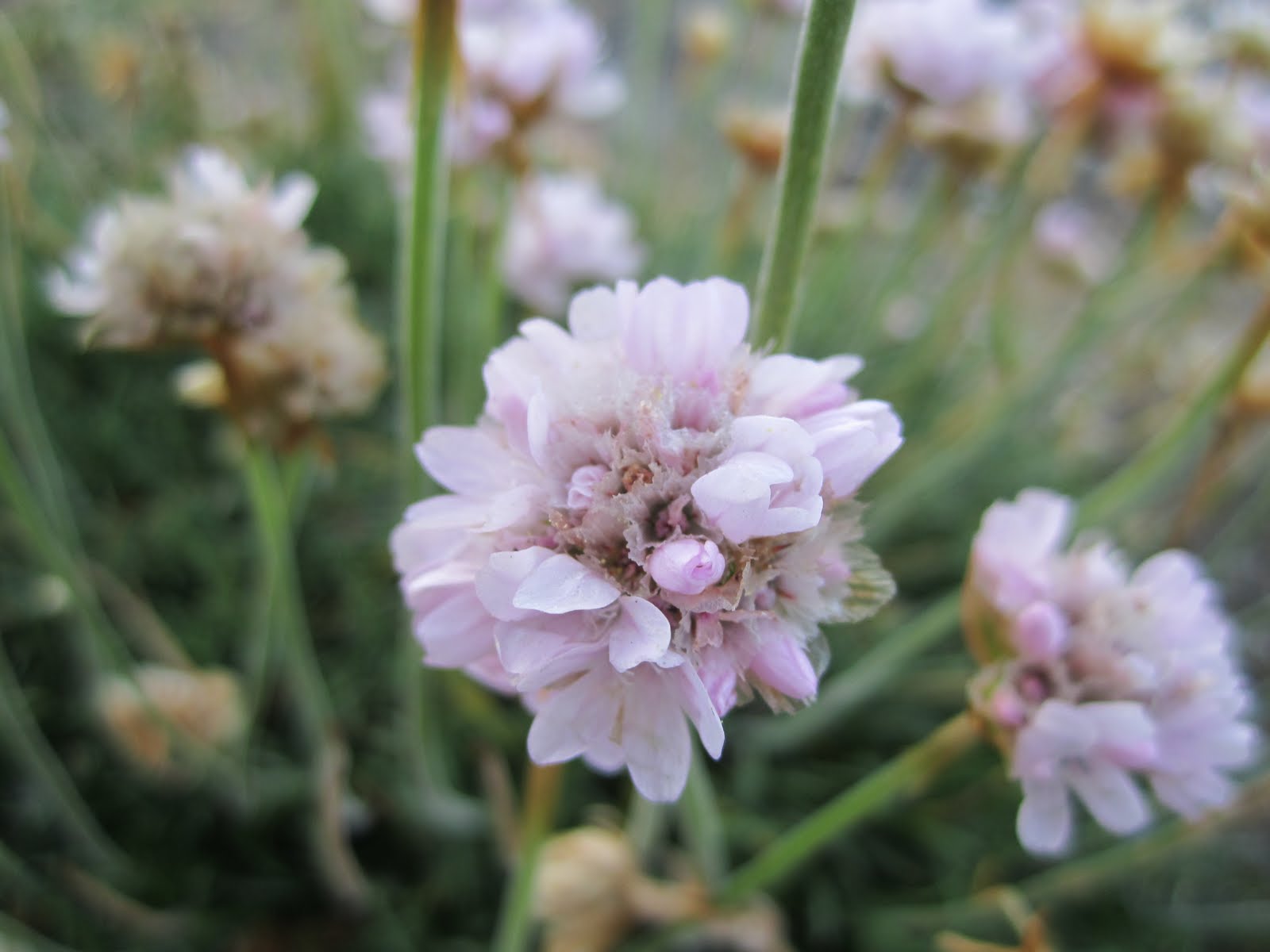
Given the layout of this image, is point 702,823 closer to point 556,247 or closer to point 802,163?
point 802,163

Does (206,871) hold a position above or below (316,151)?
below

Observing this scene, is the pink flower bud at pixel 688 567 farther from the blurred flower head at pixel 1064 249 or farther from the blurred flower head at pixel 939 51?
the blurred flower head at pixel 1064 249

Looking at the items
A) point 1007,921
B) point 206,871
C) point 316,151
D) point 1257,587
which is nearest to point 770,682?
point 1007,921

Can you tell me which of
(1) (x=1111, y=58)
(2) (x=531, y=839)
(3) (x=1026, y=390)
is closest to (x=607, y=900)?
(2) (x=531, y=839)

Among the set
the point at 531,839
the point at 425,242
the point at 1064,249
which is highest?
the point at 425,242

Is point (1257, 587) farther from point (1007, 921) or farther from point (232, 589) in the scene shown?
point (232, 589)

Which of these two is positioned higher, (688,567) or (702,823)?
Result: (688,567)

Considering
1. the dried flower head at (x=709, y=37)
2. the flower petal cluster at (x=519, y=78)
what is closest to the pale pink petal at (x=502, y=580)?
the flower petal cluster at (x=519, y=78)
